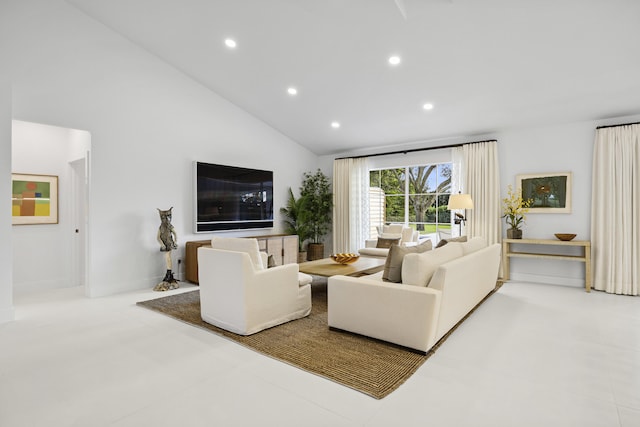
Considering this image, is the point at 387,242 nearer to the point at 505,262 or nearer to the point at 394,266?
the point at 505,262

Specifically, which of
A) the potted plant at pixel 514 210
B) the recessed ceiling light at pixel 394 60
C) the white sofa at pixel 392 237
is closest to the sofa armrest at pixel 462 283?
the potted plant at pixel 514 210

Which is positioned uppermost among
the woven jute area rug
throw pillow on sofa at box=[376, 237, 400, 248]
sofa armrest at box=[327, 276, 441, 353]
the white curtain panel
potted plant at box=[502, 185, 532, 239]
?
the white curtain panel

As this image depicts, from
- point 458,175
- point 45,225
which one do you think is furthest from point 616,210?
point 45,225

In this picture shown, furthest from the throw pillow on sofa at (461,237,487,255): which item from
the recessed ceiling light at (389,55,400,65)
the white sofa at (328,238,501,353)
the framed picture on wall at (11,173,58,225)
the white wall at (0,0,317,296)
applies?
the framed picture on wall at (11,173,58,225)

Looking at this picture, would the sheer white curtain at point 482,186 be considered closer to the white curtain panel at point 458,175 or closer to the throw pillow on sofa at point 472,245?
the white curtain panel at point 458,175

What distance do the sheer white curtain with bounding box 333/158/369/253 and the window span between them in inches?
6.7

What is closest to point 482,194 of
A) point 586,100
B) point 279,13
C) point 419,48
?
point 586,100

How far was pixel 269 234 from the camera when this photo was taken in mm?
6961

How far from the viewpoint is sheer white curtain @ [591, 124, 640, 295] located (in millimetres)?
4621

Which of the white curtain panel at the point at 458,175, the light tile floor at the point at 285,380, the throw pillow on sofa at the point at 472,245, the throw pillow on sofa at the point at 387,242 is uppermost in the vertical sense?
the white curtain panel at the point at 458,175

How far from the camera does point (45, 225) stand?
198 inches

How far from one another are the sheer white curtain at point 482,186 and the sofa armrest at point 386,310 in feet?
11.9

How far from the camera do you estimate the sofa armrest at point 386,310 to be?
267cm

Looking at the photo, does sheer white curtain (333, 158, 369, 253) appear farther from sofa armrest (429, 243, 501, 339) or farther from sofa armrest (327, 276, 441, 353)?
sofa armrest (327, 276, 441, 353)
